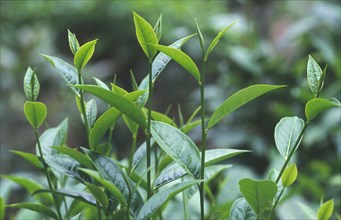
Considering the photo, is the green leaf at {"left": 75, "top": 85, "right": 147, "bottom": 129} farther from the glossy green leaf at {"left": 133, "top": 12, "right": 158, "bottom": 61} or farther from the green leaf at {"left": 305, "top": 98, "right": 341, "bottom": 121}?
the green leaf at {"left": 305, "top": 98, "right": 341, "bottom": 121}

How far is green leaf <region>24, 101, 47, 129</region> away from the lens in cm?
85

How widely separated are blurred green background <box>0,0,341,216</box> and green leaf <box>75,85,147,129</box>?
831 mm

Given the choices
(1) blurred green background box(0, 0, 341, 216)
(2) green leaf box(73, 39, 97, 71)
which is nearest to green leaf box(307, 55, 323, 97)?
(2) green leaf box(73, 39, 97, 71)

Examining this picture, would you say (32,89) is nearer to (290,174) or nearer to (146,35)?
(146,35)

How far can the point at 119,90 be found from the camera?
2.92ft

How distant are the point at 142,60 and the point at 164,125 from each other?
3.79 m

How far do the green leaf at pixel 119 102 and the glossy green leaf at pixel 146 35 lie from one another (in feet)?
0.24

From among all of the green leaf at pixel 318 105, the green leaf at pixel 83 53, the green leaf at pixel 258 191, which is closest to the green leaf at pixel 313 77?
the green leaf at pixel 318 105

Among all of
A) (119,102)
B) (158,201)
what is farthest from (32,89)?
(158,201)

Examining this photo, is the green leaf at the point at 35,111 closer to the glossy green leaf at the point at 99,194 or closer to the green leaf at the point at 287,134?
the glossy green leaf at the point at 99,194

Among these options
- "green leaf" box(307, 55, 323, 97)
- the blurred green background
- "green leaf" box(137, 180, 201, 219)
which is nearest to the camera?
"green leaf" box(137, 180, 201, 219)

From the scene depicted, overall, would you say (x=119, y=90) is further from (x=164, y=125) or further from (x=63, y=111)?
(x=63, y=111)

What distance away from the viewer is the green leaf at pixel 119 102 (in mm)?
788

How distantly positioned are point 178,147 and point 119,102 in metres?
0.11
